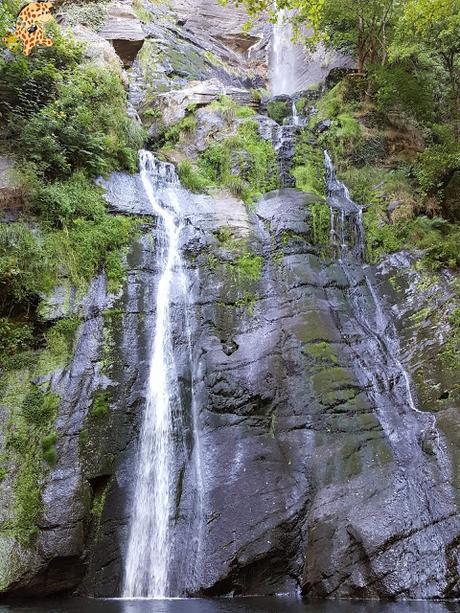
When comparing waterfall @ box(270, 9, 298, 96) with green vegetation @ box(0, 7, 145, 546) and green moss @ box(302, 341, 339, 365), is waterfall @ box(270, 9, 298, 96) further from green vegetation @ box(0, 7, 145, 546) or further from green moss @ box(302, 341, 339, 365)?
green moss @ box(302, 341, 339, 365)

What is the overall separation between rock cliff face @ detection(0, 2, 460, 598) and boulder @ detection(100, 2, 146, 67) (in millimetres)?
11543

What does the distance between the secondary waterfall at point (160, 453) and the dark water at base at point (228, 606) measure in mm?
628

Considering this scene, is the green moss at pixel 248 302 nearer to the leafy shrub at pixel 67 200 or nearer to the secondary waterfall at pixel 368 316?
the secondary waterfall at pixel 368 316

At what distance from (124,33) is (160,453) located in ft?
66.1

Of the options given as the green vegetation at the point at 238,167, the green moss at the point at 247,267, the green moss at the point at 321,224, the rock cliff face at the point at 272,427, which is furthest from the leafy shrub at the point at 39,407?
the green vegetation at the point at 238,167

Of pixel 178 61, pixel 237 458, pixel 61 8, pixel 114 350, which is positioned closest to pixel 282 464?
pixel 237 458

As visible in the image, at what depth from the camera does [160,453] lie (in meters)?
9.06

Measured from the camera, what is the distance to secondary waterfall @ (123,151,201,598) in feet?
26.1

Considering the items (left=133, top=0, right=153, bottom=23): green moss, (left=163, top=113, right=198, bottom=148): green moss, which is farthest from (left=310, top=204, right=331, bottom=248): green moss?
(left=133, top=0, right=153, bottom=23): green moss

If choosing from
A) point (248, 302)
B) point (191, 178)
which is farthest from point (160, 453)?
point (191, 178)

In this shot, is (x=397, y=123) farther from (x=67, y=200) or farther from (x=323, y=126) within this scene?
(x=67, y=200)

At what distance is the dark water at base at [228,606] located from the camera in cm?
618

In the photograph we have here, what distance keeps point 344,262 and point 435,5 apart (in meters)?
6.84

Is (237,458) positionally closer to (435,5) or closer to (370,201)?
(370,201)
